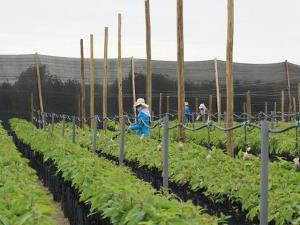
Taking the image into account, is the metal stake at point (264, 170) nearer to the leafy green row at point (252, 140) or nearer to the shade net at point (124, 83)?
the leafy green row at point (252, 140)

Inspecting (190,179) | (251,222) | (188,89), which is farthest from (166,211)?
(188,89)

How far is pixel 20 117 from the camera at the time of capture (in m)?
25.6

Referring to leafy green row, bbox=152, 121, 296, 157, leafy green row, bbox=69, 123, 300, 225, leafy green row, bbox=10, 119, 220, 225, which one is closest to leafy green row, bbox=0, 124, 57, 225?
leafy green row, bbox=10, 119, 220, 225

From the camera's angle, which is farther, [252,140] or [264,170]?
[252,140]

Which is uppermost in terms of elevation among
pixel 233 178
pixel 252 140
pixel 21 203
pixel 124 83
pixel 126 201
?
pixel 124 83

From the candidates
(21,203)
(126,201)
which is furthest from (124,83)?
(21,203)

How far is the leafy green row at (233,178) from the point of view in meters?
4.84

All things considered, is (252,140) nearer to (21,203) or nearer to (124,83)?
(21,203)

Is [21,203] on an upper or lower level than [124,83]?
lower

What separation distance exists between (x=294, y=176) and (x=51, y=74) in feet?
72.2

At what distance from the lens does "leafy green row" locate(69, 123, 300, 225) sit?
4.84 metres

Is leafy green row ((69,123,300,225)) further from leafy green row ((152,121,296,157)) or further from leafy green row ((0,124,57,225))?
leafy green row ((0,124,57,225))

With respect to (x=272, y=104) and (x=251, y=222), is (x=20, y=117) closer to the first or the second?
(x=272, y=104)

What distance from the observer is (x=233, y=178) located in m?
6.19
